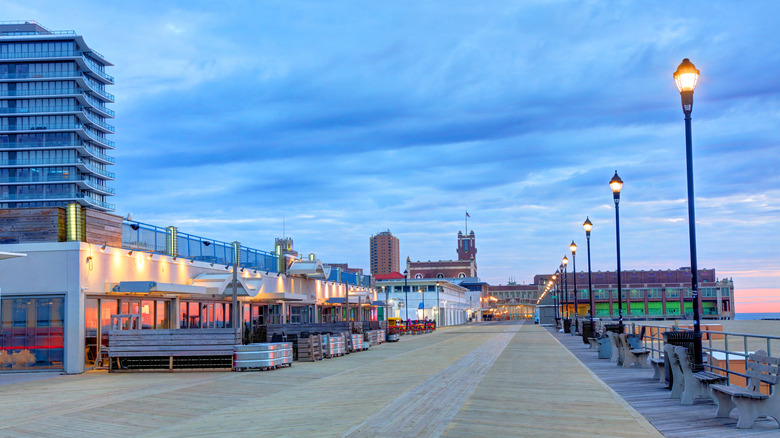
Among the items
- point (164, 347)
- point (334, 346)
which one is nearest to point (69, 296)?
point (164, 347)

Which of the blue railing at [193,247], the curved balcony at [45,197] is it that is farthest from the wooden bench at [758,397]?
the curved balcony at [45,197]

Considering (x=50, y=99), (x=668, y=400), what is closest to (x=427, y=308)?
(x=50, y=99)

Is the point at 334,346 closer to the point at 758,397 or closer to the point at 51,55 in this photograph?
the point at 758,397

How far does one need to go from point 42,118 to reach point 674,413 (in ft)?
388

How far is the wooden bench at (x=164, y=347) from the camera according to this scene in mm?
21531

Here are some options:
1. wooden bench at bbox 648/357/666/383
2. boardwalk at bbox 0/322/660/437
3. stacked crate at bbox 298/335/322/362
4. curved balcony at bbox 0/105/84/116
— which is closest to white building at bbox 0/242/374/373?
boardwalk at bbox 0/322/660/437

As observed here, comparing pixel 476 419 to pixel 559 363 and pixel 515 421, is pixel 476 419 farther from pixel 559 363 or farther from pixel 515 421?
pixel 559 363

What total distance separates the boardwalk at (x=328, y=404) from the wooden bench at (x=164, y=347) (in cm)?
74

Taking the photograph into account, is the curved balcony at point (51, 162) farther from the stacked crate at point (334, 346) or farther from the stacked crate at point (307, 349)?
the stacked crate at point (307, 349)

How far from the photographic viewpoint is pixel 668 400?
13.3 metres

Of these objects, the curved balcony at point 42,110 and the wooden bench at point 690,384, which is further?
the curved balcony at point 42,110

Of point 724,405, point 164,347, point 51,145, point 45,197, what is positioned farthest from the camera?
point 51,145

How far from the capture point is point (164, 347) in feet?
70.7

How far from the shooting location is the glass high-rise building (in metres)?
112
